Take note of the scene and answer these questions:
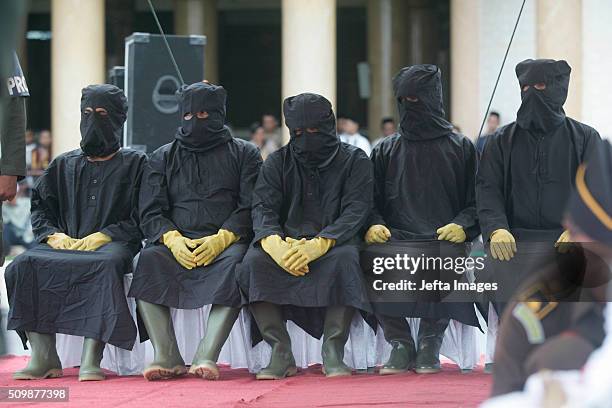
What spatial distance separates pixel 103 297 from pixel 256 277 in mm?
955

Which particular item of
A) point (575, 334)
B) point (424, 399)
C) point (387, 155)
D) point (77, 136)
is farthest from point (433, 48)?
point (575, 334)

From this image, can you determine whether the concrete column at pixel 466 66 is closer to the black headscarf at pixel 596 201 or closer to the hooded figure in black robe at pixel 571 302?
the hooded figure in black robe at pixel 571 302

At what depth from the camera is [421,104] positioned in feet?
27.1

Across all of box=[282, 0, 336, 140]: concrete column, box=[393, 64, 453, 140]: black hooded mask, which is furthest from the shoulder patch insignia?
box=[282, 0, 336, 140]: concrete column

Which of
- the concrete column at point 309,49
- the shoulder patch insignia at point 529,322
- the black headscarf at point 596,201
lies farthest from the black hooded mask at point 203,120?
the concrete column at point 309,49

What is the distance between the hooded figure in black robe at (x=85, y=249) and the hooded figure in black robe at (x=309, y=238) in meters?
0.83

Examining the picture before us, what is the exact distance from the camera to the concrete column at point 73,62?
842 inches

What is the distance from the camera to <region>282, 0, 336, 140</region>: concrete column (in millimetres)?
20625

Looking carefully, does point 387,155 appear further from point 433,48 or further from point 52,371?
point 433,48

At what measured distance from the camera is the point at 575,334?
3.48 metres

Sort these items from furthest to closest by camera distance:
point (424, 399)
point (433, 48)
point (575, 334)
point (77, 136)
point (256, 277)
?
point (433, 48)
point (77, 136)
point (256, 277)
point (424, 399)
point (575, 334)

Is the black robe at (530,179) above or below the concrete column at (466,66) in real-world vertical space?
below

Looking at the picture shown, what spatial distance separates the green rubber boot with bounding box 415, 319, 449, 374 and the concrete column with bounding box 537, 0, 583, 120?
1134 cm

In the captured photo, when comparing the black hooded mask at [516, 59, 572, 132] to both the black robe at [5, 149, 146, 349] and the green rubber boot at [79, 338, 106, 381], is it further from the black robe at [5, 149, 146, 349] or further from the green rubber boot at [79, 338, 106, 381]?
the green rubber boot at [79, 338, 106, 381]
